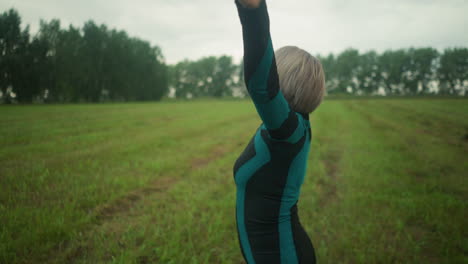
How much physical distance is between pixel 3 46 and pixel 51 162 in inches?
1230

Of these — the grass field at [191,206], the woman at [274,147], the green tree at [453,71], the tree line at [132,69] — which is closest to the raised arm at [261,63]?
the woman at [274,147]

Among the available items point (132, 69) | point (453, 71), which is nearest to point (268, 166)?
point (132, 69)

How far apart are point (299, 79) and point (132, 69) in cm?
6872

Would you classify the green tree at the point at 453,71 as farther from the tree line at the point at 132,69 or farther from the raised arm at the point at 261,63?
the raised arm at the point at 261,63

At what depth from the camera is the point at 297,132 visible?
1028mm

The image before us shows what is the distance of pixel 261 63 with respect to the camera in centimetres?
81

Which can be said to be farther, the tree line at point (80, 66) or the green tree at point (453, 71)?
the green tree at point (453, 71)

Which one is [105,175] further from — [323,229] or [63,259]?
[323,229]

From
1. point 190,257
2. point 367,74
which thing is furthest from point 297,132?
point 367,74

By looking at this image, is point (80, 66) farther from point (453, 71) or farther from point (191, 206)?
point (453, 71)

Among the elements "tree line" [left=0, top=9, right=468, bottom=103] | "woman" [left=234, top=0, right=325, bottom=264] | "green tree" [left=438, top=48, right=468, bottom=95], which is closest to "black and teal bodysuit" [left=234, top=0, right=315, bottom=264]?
"woman" [left=234, top=0, right=325, bottom=264]

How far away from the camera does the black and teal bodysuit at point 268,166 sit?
808mm

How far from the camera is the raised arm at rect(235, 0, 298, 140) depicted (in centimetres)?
78

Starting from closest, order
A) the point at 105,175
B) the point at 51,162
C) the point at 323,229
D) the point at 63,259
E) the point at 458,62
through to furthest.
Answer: the point at 63,259
the point at 323,229
the point at 105,175
the point at 51,162
the point at 458,62
